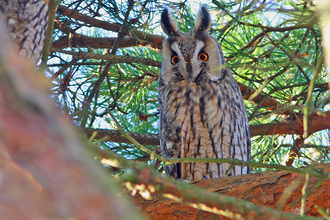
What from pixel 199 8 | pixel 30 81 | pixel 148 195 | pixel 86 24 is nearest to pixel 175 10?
pixel 199 8

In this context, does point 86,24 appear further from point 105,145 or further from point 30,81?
point 30,81

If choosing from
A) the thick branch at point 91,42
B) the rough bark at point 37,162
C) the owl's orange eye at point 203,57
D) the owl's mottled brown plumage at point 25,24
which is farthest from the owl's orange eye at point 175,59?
the rough bark at point 37,162

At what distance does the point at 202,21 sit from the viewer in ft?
6.97

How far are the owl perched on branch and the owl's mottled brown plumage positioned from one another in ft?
2.61

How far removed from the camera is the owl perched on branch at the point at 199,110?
204cm

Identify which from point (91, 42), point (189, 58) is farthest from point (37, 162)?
point (91, 42)

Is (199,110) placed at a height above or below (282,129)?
above

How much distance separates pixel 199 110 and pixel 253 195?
2.99 feet

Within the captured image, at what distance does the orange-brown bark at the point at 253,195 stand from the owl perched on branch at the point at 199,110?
76cm

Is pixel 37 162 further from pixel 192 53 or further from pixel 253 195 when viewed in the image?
pixel 192 53

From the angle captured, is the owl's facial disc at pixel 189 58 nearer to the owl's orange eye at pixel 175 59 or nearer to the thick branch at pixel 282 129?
the owl's orange eye at pixel 175 59

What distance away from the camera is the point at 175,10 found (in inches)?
84.8

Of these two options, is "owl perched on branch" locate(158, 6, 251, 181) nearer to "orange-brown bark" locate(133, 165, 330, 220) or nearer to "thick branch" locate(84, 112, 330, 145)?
"thick branch" locate(84, 112, 330, 145)

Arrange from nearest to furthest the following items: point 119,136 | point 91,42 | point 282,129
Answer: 1. point 119,136
2. point 282,129
3. point 91,42
